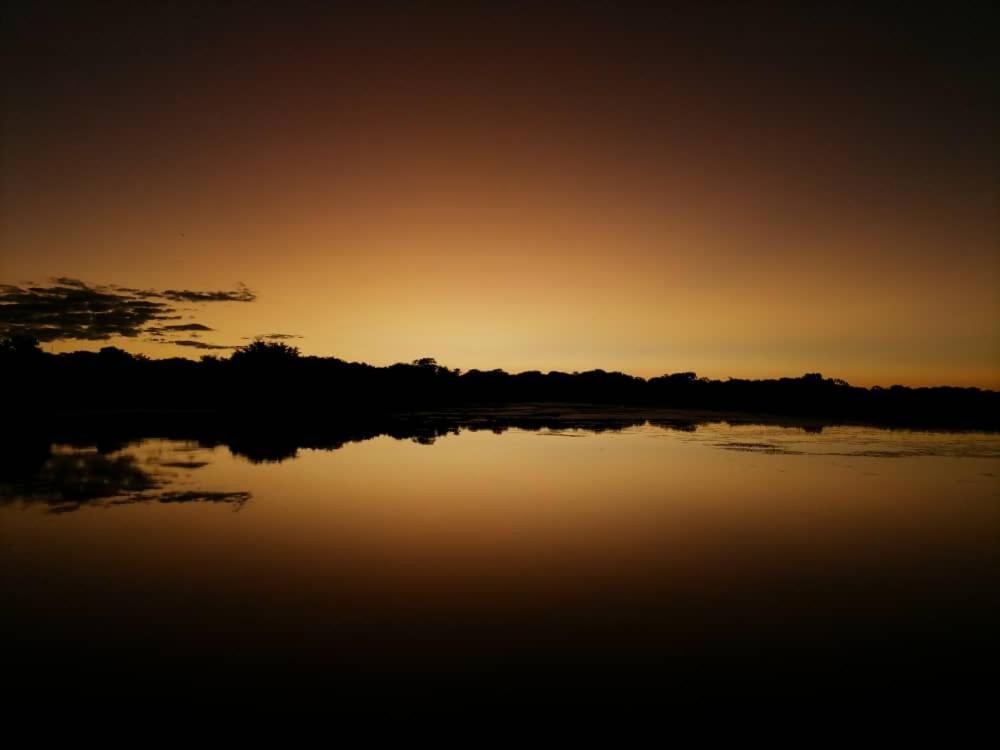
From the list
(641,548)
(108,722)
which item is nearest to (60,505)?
(108,722)

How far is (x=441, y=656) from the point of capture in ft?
26.0

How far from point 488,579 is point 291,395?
79.2 m

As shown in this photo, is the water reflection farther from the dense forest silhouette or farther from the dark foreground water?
the dense forest silhouette

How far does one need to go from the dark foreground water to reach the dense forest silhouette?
3057cm

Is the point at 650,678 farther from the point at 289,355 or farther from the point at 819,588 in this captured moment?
the point at 289,355

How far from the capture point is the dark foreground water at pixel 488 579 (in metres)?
7.70

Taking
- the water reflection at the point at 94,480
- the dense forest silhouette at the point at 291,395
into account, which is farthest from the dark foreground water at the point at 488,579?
the dense forest silhouette at the point at 291,395

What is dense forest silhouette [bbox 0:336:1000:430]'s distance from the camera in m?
57.7

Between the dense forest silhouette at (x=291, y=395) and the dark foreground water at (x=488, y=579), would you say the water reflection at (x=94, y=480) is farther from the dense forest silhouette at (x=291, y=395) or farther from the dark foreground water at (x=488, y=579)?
the dense forest silhouette at (x=291, y=395)

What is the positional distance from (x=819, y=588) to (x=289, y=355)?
86.5 metres

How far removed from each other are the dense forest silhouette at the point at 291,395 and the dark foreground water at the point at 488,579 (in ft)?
100

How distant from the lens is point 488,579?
11.1 meters

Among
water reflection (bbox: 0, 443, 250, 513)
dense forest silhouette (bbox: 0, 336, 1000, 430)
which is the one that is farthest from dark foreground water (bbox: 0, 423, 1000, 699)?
dense forest silhouette (bbox: 0, 336, 1000, 430)

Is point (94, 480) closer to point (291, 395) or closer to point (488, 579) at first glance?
point (488, 579)
